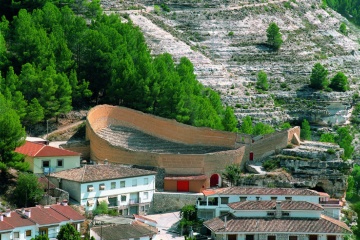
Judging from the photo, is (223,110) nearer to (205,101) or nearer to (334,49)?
(205,101)

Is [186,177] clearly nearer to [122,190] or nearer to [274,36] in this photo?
[122,190]

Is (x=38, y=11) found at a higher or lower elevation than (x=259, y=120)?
higher

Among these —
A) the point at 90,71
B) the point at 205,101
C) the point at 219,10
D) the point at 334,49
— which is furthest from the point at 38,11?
the point at 334,49

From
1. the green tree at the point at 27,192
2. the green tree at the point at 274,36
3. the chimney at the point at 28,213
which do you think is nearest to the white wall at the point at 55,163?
the green tree at the point at 27,192

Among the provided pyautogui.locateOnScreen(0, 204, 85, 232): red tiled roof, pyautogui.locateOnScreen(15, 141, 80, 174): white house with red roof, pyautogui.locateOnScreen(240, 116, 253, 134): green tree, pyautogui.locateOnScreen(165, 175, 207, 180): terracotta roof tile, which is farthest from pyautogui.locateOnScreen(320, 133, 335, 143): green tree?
pyautogui.locateOnScreen(0, 204, 85, 232): red tiled roof

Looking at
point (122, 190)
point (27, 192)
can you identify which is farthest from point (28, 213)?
point (122, 190)

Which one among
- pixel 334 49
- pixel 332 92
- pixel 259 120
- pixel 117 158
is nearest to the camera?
pixel 117 158

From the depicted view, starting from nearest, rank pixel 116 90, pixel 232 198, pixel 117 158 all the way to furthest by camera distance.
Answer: pixel 232 198, pixel 117 158, pixel 116 90
